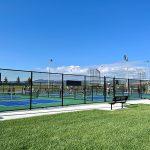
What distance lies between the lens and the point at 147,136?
29.4 ft

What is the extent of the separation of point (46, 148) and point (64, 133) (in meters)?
2.04

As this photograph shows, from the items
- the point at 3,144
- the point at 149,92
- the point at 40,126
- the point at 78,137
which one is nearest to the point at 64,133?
the point at 78,137

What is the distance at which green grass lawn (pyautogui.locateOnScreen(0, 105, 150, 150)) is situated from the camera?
7.61 meters

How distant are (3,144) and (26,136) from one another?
3.73 feet

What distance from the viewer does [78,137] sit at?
28.6 feet

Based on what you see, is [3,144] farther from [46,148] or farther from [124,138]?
[124,138]

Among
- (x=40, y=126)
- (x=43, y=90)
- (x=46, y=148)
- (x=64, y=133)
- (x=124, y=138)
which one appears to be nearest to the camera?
(x=46, y=148)

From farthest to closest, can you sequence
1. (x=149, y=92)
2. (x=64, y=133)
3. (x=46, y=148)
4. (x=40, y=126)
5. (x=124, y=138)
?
(x=149, y=92) < (x=40, y=126) < (x=64, y=133) < (x=124, y=138) < (x=46, y=148)

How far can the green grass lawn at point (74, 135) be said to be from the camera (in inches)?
Result: 300

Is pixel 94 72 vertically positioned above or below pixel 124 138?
above

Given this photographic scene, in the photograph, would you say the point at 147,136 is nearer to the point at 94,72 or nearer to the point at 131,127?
the point at 131,127

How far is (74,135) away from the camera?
29.6 feet

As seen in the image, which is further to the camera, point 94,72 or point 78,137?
point 94,72

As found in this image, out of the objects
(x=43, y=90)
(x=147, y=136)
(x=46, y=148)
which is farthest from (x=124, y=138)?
(x=43, y=90)
